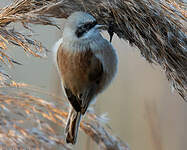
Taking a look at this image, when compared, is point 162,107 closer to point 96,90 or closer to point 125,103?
point 125,103

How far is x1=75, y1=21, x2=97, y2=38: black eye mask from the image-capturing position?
1154 mm

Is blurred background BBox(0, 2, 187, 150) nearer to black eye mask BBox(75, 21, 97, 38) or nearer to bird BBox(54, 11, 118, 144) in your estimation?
bird BBox(54, 11, 118, 144)

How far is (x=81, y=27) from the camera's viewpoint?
3.93 ft

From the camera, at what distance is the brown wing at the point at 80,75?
1355 millimetres

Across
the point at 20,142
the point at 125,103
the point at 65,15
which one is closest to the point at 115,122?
the point at 125,103

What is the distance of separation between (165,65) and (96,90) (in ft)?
1.53

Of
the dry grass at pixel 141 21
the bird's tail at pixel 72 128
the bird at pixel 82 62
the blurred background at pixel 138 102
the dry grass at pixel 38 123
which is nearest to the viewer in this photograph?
the dry grass at pixel 141 21

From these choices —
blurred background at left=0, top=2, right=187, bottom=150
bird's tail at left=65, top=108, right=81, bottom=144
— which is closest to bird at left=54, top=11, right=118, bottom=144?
bird's tail at left=65, top=108, right=81, bottom=144

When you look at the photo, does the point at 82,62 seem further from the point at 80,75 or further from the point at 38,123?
the point at 38,123

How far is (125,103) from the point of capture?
247 centimetres

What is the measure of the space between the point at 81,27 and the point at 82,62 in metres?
0.20

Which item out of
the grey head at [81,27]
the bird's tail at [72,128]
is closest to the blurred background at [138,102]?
the bird's tail at [72,128]

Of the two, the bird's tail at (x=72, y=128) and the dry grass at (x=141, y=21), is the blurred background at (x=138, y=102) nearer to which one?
the bird's tail at (x=72, y=128)

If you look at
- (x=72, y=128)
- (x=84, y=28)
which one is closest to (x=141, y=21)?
(x=84, y=28)
